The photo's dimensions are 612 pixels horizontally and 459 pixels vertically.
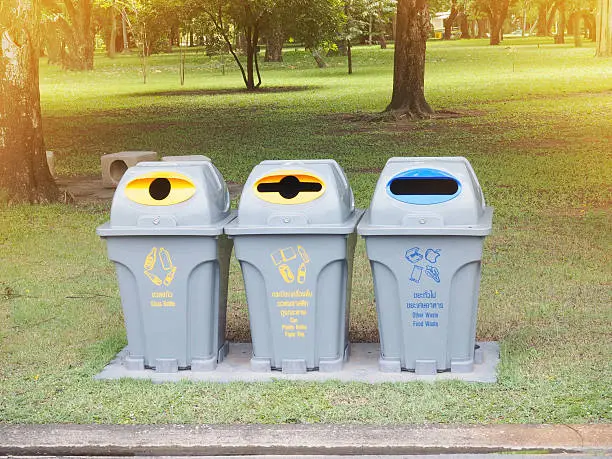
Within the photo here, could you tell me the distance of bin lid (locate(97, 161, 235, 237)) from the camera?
221 inches

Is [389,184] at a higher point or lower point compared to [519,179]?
higher

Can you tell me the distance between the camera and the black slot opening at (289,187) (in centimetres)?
574

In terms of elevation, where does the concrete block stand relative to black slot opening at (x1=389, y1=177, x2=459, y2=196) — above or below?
below

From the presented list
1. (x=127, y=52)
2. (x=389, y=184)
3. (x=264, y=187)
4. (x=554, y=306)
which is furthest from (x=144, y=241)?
(x=127, y=52)

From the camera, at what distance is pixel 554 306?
7156mm

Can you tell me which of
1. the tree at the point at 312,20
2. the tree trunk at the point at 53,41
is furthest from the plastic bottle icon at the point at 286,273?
the tree trunk at the point at 53,41

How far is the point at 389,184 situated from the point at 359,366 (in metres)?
1.09

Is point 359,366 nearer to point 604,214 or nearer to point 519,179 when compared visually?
point 604,214

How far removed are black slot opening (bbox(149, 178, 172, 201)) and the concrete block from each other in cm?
766

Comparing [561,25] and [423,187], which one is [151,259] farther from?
[561,25]

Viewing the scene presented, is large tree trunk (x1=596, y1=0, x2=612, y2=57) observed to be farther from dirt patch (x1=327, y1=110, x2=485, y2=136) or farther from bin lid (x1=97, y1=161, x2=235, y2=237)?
bin lid (x1=97, y1=161, x2=235, y2=237)

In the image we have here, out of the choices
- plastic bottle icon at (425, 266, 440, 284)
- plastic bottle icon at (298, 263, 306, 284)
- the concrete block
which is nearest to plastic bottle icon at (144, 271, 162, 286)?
plastic bottle icon at (298, 263, 306, 284)

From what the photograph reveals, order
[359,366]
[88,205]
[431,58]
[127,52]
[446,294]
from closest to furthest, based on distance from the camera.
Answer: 1. [446,294]
2. [359,366]
3. [88,205]
4. [431,58]
5. [127,52]

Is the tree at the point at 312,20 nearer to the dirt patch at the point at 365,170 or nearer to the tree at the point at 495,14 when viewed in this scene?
the dirt patch at the point at 365,170
